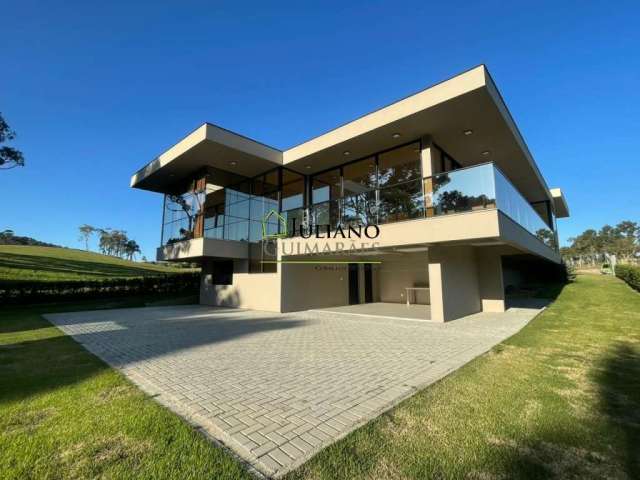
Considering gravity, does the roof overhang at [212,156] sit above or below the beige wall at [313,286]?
above

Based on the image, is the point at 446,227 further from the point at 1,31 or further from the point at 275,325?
the point at 1,31

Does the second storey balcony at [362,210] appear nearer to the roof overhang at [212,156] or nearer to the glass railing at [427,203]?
the glass railing at [427,203]

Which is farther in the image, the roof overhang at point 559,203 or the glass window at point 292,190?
the roof overhang at point 559,203

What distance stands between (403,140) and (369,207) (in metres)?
3.07

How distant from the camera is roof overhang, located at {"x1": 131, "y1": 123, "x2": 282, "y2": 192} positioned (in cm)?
1189

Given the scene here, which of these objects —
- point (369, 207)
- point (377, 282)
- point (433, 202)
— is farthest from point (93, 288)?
point (433, 202)

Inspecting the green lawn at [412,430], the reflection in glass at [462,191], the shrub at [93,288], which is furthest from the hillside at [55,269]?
the reflection in glass at [462,191]

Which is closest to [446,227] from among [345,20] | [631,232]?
[345,20]

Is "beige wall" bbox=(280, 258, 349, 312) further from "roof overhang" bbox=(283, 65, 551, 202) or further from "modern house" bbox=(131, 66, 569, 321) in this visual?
"roof overhang" bbox=(283, 65, 551, 202)

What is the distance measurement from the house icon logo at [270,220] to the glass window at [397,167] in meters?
4.47

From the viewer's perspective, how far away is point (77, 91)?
11906mm

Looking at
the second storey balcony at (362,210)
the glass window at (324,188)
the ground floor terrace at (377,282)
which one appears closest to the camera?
the second storey balcony at (362,210)

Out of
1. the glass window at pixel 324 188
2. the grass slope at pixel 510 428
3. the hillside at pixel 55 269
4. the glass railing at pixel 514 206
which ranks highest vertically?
the glass window at pixel 324 188

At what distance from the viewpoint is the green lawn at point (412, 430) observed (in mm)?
2305
